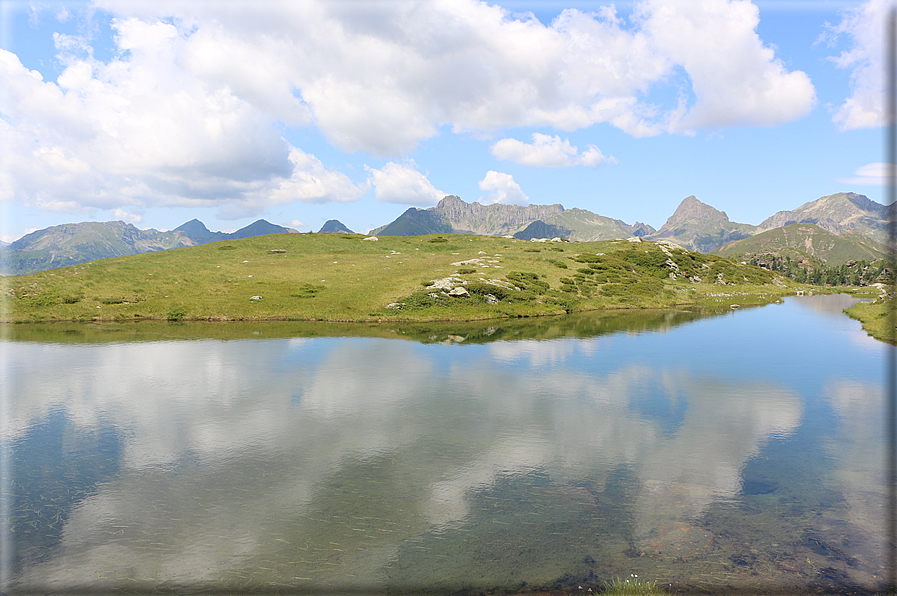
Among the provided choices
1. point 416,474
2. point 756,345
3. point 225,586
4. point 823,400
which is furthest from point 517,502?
point 756,345

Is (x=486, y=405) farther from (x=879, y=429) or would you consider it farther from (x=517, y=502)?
(x=879, y=429)

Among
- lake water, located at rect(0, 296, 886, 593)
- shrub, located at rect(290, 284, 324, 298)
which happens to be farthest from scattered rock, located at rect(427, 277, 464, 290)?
lake water, located at rect(0, 296, 886, 593)

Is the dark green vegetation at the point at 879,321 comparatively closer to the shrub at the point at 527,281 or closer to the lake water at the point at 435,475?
the lake water at the point at 435,475

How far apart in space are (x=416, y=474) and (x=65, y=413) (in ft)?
68.0

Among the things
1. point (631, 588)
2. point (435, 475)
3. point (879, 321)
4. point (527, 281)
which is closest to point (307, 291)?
point (527, 281)

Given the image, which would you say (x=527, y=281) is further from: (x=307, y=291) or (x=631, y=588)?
(x=631, y=588)

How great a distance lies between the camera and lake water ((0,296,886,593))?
39.5 feet

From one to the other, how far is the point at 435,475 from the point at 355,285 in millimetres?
58203

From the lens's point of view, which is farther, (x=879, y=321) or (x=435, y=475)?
(x=879, y=321)

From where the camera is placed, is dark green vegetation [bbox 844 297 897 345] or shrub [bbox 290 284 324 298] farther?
shrub [bbox 290 284 324 298]

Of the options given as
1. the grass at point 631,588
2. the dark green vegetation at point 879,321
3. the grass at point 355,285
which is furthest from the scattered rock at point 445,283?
the grass at point 631,588

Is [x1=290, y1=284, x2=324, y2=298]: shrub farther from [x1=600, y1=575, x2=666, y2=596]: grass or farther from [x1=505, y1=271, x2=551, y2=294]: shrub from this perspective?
[x1=600, y1=575, x2=666, y2=596]: grass

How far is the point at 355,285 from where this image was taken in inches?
2857

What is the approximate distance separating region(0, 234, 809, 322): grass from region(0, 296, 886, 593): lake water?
25.6 meters
